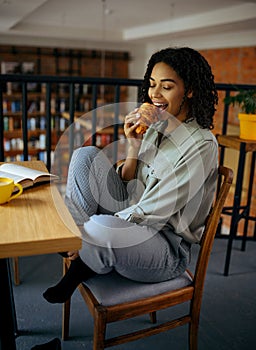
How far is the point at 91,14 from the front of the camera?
6.51 metres

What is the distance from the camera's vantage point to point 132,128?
144cm

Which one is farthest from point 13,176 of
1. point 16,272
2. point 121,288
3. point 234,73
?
point 234,73

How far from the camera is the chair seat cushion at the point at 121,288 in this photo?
120cm

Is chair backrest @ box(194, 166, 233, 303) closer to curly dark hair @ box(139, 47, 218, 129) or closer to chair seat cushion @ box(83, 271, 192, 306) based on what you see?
chair seat cushion @ box(83, 271, 192, 306)

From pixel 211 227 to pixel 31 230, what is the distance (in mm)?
633

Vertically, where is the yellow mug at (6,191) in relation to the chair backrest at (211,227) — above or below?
above

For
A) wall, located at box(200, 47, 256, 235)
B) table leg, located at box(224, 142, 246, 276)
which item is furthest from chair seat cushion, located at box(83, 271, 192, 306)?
wall, located at box(200, 47, 256, 235)

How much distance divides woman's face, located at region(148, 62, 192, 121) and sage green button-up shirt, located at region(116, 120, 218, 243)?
75 millimetres

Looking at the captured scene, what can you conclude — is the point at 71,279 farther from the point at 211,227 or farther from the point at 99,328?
the point at 211,227

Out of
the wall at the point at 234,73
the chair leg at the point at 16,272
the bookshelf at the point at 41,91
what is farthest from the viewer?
the bookshelf at the point at 41,91

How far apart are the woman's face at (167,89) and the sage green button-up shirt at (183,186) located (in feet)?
0.25

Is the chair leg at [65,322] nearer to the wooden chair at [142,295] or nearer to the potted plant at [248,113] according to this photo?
the wooden chair at [142,295]

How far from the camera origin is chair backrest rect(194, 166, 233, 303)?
1.25 meters

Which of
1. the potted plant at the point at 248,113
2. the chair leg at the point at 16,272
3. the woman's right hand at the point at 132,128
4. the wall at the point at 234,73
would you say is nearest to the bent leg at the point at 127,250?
the woman's right hand at the point at 132,128
